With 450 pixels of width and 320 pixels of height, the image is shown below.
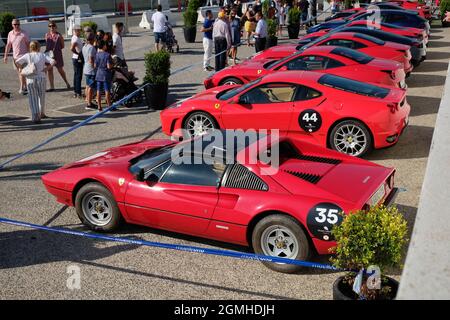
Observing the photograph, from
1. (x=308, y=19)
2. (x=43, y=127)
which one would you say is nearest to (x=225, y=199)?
(x=43, y=127)

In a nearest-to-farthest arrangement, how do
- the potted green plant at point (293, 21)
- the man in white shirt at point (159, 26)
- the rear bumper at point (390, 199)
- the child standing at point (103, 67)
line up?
the rear bumper at point (390, 199), the child standing at point (103, 67), the man in white shirt at point (159, 26), the potted green plant at point (293, 21)

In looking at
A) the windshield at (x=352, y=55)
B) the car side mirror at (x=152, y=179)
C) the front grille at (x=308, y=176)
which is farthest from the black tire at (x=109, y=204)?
the windshield at (x=352, y=55)

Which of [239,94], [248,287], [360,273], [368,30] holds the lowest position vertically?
[248,287]

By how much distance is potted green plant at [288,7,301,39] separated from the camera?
26188 millimetres

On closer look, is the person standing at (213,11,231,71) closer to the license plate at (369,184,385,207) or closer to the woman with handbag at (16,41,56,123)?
the woman with handbag at (16,41,56,123)

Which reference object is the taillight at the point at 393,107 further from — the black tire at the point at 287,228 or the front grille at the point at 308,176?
the black tire at the point at 287,228

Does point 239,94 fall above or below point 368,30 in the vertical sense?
below

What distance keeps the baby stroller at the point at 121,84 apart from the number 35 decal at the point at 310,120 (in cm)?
559

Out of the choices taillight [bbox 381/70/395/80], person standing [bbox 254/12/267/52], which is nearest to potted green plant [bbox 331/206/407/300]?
taillight [bbox 381/70/395/80]

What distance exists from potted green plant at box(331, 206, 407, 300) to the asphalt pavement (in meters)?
0.73

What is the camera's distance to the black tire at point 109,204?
24.7ft

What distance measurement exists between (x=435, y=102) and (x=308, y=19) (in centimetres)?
1787

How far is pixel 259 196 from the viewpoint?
6.66m

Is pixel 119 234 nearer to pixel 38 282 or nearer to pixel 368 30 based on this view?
pixel 38 282
